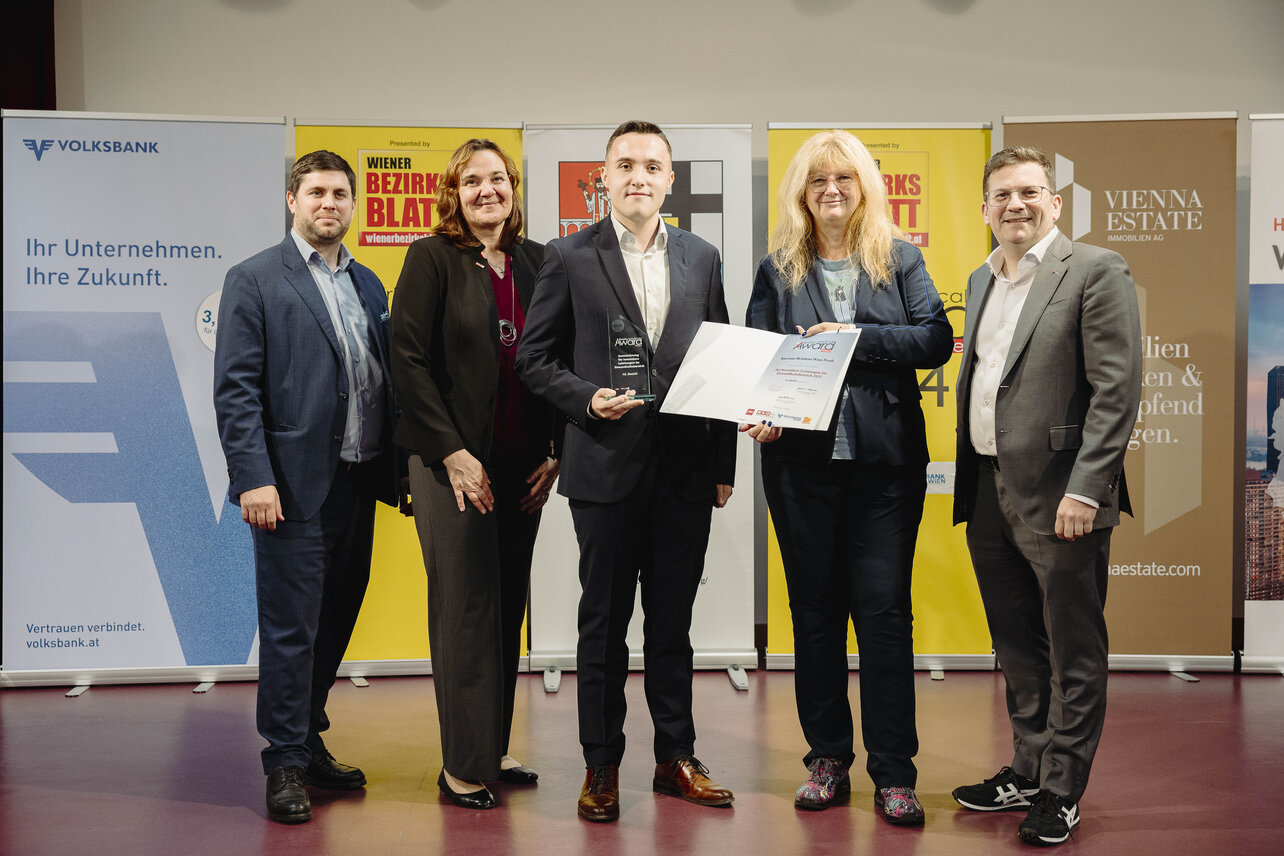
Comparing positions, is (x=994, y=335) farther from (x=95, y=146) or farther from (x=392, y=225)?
(x=95, y=146)

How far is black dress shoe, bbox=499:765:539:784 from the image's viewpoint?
3.12 meters

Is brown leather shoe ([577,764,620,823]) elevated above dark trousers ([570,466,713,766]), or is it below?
below

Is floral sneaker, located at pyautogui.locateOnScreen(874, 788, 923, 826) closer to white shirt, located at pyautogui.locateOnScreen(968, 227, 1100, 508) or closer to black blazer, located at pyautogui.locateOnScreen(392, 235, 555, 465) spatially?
white shirt, located at pyautogui.locateOnScreen(968, 227, 1100, 508)

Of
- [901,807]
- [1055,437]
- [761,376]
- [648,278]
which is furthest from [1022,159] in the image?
[901,807]

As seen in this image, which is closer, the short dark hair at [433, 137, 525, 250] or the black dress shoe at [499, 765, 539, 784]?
the short dark hair at [433, 137, 525, 250]

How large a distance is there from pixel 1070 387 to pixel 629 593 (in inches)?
52.0

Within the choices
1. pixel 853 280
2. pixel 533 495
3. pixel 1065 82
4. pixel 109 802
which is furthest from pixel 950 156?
pixel 109 802

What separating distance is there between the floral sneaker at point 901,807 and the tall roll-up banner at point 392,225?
2.41 meters

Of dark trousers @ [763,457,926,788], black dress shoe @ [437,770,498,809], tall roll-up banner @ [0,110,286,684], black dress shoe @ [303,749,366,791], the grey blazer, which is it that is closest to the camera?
the grey blazer

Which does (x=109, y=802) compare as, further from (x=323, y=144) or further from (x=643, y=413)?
(x=323, y=144)

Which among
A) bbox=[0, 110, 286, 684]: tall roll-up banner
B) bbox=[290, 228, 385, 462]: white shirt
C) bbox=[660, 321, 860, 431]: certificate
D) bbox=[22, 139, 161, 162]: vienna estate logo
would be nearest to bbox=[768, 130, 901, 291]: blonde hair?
bbox=[660, 321, 860, 431]: certificate

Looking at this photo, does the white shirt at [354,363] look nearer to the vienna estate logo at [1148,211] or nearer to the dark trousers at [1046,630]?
the dark trousers at [1046,630]

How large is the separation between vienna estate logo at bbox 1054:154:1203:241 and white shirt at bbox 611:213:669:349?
2512mm

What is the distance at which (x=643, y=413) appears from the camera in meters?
2.73
